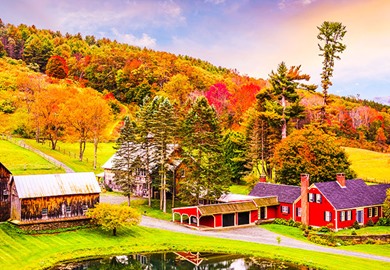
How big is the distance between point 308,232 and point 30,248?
92.3 feet

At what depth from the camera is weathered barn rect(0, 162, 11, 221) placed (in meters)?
45.2

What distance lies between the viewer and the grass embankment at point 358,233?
146 feet

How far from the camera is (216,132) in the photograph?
58.3 m

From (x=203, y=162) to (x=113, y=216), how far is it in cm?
1592

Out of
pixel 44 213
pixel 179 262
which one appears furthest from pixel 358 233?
pixel 44 213

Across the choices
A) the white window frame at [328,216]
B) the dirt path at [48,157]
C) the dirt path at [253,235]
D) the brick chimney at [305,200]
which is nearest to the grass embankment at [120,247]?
the dirt path at [253,235]

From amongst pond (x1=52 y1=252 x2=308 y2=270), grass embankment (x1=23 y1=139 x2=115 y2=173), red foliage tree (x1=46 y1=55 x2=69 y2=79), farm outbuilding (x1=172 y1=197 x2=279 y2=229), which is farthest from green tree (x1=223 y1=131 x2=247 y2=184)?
red foliage tree (x1=46 y1=55 x2=69 y2=79)

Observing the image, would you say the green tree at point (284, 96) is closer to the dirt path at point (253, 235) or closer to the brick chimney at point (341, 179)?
the brick chimney at point (341, 179)

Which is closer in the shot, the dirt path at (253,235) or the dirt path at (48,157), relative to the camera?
the dirt path at (253,235)

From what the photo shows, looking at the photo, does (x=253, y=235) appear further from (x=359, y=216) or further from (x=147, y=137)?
(x=147, y=137)

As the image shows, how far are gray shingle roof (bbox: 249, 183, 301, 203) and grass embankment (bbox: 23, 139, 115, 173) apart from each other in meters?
26.5

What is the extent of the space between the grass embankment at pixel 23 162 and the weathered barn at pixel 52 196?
17299mm

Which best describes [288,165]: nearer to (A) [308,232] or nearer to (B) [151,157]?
(A) [308,232]

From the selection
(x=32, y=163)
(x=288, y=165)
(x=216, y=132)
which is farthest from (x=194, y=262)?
(x=32, y=163)
